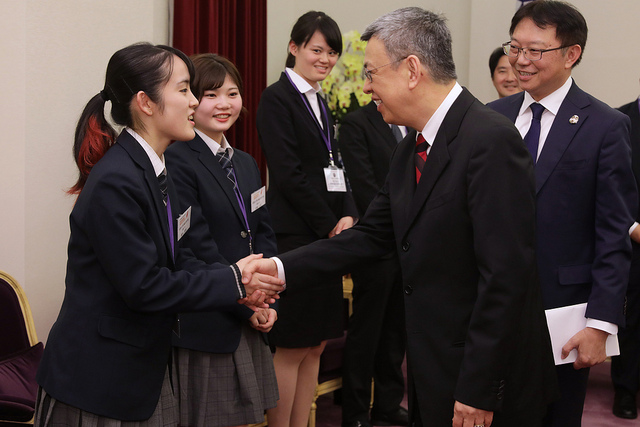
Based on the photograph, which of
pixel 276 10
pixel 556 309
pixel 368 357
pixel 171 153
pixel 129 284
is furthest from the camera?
pixel 276 10

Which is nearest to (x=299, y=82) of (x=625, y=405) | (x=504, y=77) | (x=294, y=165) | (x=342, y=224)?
(x=294, y=165)

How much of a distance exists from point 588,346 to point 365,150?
1.90 meters

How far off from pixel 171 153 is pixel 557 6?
1.42 meters

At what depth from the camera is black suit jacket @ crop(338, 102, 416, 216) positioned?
3639mm

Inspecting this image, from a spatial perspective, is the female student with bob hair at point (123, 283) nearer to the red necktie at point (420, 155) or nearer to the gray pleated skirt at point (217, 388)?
the gray pleated skirt at point (217, 388)

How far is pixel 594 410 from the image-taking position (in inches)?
161

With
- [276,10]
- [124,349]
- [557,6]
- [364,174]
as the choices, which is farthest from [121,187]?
[276,10]

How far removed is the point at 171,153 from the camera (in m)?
2.42

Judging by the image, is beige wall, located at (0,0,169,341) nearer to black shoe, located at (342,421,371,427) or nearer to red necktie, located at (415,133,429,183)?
black shoe, located at (342,421,371,427)

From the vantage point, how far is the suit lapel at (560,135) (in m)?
2.07

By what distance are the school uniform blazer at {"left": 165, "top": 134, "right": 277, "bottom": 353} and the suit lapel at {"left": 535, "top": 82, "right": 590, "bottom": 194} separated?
3.47ft

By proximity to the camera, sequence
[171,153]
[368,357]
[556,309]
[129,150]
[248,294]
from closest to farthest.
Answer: [129,150], [556,309], [248,294], [171,153], [368,357]

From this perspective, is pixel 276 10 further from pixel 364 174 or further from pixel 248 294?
pixel 248 294

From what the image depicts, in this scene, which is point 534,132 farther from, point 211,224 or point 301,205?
point 301,205
